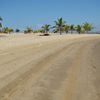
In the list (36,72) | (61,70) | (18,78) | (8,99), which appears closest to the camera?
(8,99)

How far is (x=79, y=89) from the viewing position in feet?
27.5

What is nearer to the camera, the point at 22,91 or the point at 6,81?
the point at 22,91

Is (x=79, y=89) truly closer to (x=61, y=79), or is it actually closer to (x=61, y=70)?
(x=61, y=79)

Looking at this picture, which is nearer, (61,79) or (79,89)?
(79,89)

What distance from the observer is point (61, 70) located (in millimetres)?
12344

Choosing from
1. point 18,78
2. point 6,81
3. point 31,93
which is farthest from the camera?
point 18,78

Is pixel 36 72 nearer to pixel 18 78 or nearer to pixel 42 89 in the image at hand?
pixel 18 78

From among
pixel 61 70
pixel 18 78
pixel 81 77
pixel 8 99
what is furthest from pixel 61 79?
pixel 8 99

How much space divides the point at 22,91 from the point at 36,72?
11.5 ft

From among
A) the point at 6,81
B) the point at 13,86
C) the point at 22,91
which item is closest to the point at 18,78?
the point at 6,81

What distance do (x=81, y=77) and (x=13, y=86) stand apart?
9.74ft

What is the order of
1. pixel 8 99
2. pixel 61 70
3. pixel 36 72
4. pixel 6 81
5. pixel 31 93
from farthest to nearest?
pixel 61 70 < pixel 36 72 < pixel 6 81 < pixel 31 93 < pixel 8 99

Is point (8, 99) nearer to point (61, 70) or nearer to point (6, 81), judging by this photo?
point (6, 81)

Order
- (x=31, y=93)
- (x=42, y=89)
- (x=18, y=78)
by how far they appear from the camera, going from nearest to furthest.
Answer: (x=31, y=93) < (x=42, y=89) < (x=18, y=78)
